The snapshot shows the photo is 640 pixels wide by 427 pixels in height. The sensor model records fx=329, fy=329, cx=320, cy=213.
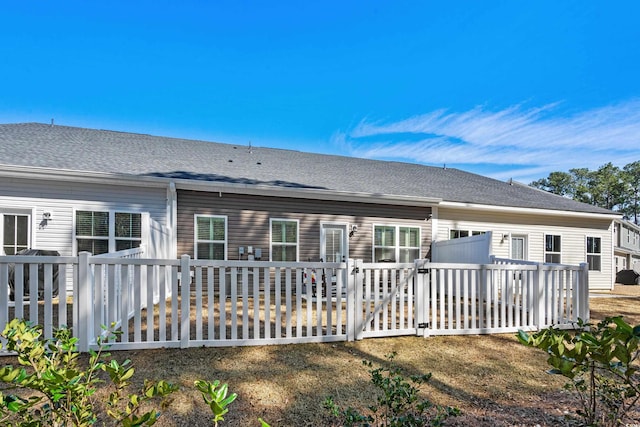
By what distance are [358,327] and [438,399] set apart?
1.78 meters

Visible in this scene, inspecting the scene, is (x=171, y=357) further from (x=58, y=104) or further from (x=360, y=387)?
(x=58, y=104)

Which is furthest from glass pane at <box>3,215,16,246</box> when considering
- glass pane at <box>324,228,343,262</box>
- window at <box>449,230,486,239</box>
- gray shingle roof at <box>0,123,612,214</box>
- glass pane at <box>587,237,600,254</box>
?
glass pane at <box>587,237,600,254</box>

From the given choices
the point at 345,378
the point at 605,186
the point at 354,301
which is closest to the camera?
the point at 345,378

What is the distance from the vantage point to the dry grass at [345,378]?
2.61 meters

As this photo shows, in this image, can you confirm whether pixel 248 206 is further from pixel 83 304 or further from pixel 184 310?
pixel 83 304

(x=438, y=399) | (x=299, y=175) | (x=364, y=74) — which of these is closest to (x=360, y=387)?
(x=438, y=399)

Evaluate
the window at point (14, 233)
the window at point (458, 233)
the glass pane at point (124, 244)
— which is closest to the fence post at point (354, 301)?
the glass pane at point (124, 244)

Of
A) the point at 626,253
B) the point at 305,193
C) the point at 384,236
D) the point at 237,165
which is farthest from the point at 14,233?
the point at 626,253

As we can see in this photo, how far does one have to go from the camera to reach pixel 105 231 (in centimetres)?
775

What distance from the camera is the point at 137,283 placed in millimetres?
4004

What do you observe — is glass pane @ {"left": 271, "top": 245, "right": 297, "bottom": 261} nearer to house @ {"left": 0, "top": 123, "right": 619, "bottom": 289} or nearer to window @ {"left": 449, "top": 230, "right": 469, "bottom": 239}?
house @ {"left": 0, "top": 123, "right": 619, "bottom": 289}

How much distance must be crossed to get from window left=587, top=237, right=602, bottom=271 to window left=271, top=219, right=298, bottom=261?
36.9ft

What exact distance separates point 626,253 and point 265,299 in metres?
26.6

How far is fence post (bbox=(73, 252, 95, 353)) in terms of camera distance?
3.78 m
